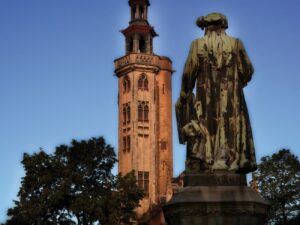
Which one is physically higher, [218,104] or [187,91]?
[187,91]

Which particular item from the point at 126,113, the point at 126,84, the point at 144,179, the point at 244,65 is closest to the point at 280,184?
the point at 144,179

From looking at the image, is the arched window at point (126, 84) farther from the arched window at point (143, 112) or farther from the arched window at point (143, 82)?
the arched window at point (143, 112)

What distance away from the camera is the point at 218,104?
9.13 m

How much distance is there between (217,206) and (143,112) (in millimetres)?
70518

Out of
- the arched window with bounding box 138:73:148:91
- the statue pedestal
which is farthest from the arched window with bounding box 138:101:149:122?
the statue pedestal

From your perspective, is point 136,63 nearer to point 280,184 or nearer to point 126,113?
point 126,113

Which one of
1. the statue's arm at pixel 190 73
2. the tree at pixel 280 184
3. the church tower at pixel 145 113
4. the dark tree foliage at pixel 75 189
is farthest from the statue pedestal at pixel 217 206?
the church tower at pixel 145 113

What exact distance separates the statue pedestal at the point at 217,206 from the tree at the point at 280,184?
37.6 m

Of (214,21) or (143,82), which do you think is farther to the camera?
(143,82)

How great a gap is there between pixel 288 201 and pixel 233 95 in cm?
3915

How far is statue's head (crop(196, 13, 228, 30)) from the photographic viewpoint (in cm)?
964

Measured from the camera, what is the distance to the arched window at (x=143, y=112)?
7844 centimetres

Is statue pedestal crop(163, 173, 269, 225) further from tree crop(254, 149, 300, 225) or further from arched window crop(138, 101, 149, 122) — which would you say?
arched window crop(138, 101, 149, 122)

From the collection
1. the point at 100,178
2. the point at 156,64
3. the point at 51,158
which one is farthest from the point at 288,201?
the point at 156,64
